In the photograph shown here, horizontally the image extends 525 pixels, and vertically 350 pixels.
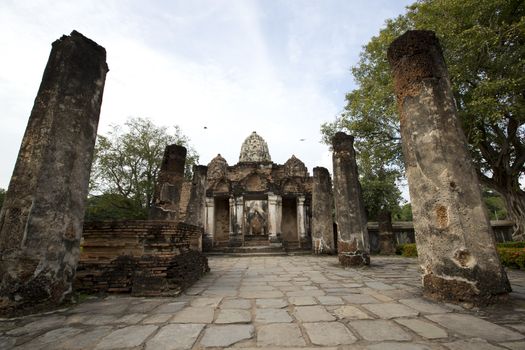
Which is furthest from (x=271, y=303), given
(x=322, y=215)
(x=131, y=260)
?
(x=322, y=215)

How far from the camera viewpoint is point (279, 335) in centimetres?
252

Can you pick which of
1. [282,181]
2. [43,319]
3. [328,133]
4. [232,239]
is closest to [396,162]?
[328,133]

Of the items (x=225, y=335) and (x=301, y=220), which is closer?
(x=225, y=335)

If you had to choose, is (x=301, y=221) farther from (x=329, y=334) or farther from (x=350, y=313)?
(x=329, y=334)

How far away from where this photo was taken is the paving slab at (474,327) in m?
2.40

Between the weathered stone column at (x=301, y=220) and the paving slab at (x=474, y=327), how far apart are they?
14009 mm

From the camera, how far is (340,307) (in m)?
3.45

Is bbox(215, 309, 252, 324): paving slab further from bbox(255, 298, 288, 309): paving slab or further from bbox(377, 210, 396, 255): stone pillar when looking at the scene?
bbox(377, 210, 396, 255): stone pillar

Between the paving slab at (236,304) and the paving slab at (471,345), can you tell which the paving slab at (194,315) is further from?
the paving slab at (471,345)

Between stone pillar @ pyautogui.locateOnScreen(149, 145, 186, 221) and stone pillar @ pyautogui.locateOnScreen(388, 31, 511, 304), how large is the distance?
7330 millimetres

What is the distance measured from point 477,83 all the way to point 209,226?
14282 mm

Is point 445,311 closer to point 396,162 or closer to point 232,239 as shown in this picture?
point 396,162

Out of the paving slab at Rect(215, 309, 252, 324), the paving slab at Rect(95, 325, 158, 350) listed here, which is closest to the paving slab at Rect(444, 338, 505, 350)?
the paving slab at Rect(215, 309, 252, 324)

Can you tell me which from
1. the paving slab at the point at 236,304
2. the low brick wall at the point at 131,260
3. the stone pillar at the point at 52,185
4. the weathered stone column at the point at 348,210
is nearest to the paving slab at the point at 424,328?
the paving slab at the point at 236,304
